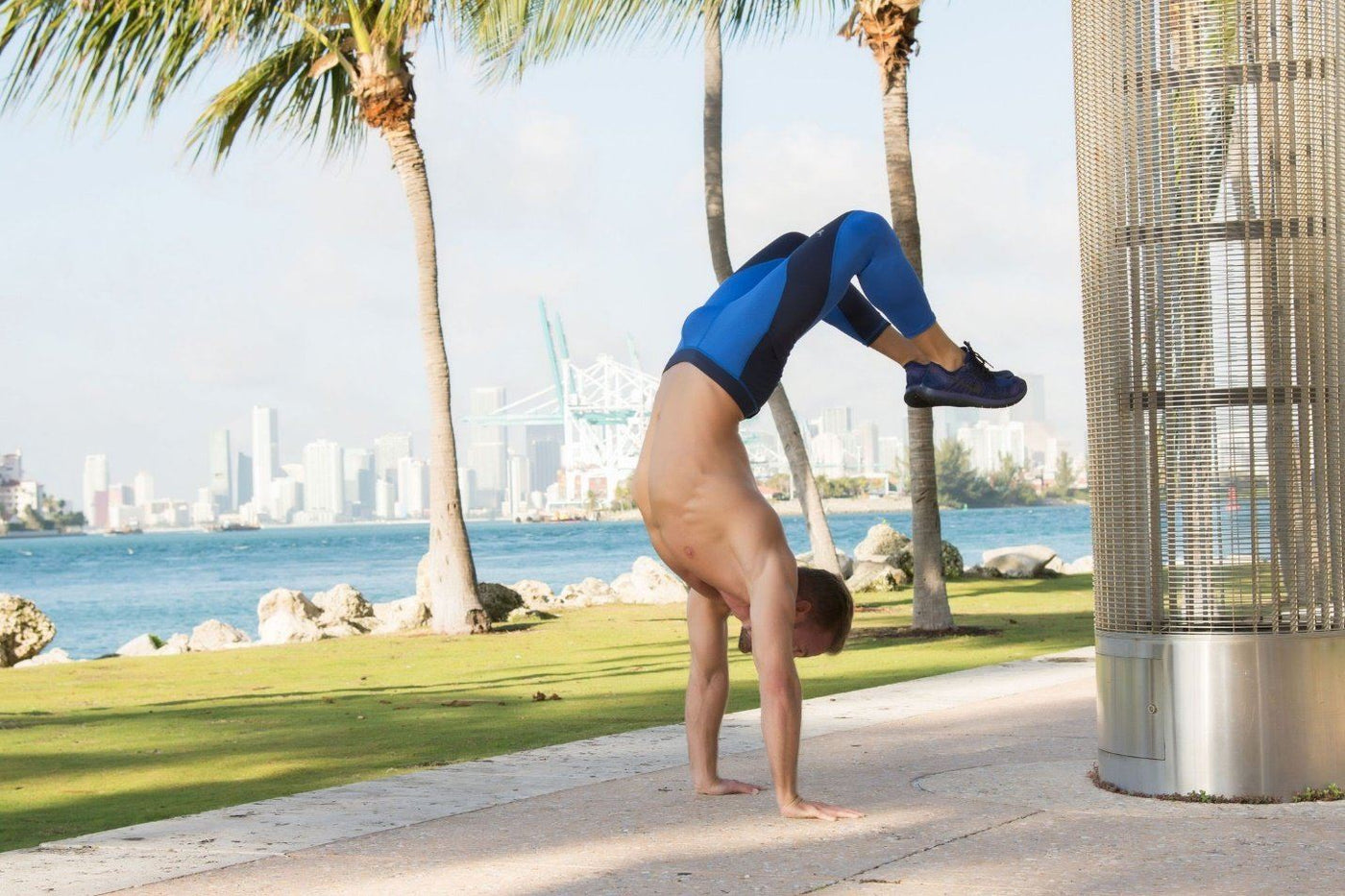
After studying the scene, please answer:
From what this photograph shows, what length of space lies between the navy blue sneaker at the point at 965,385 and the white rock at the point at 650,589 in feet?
56.3

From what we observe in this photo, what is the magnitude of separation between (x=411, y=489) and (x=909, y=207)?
17496 centimetres

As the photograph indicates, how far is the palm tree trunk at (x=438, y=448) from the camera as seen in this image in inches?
644

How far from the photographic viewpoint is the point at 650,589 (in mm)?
23078

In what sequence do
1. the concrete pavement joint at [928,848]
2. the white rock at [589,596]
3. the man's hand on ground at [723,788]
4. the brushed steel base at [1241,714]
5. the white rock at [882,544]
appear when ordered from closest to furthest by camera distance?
the concrete pavement joint at [928,848] < the brushed steel base at [1241,714] < the man's hand on ground at [723,788] < the white rock at [589,596] < the white rock at [882,544]

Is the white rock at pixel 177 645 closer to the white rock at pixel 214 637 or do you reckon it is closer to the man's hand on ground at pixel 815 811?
the white rock at pixel 214 637

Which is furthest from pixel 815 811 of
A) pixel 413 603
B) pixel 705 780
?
pixel 413 603

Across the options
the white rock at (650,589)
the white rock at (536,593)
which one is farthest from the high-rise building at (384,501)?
the white rock at (650,589)

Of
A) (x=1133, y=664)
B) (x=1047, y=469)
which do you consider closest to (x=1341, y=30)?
(x=1133, y=664)

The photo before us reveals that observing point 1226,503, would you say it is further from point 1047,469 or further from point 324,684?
point 1047,469

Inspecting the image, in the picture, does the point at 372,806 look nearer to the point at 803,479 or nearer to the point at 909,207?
the point at 909,207

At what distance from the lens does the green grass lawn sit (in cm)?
673

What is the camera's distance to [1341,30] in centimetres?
551

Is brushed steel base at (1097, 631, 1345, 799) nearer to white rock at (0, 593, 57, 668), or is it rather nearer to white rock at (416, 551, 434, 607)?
white rock at (0, 593, 57, 668)

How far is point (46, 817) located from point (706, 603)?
2535 millimetres
